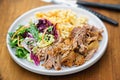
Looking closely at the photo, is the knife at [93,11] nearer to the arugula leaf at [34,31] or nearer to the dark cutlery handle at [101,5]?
the dark cutlery handle at [101,5]

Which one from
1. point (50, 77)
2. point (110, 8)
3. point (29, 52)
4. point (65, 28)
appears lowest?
point (50, 77)

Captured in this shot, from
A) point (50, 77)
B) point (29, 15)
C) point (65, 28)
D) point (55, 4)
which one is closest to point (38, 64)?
point (50, 77)

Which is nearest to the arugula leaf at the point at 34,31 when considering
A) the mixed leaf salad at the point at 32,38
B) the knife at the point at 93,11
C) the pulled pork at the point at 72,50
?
the mixed leaf salad at the point at 32,38

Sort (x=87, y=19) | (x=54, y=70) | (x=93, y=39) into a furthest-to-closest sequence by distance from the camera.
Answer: (x=87, y=19) < (x=93, y=39) < (x=54, y=70)

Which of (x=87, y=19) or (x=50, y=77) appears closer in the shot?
(x=50, y=77)

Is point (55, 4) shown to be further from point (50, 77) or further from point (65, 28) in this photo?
point (50, 77)

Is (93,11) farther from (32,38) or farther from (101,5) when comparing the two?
(32,38)
